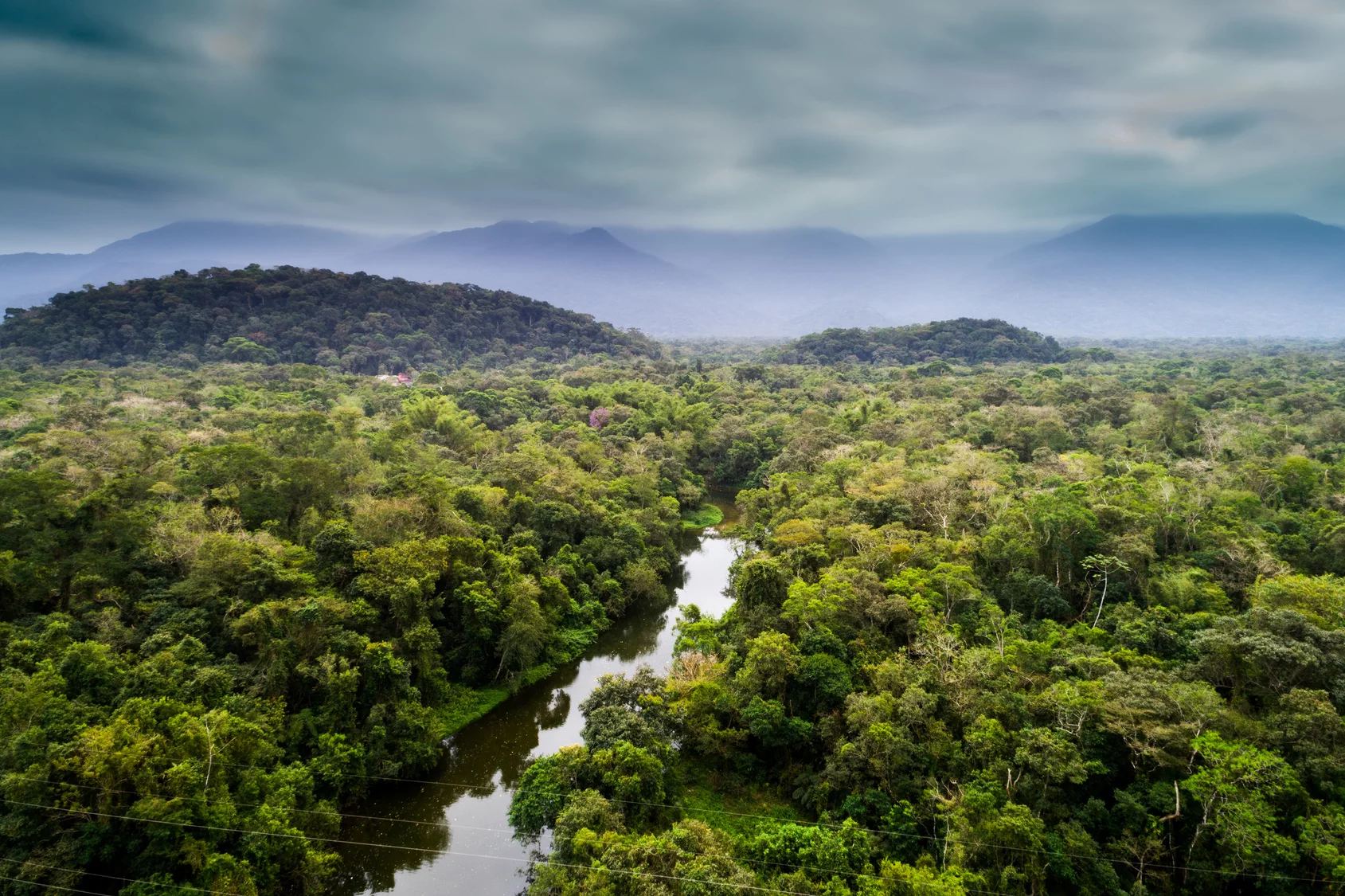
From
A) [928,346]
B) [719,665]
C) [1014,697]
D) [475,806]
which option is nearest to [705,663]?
[719,665]

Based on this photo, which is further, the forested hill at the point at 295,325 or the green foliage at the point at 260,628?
the forested hill at the point at 295,325

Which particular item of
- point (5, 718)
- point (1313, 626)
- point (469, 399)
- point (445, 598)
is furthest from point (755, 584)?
point (469, 399)

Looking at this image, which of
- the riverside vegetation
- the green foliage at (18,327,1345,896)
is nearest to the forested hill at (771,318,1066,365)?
the riverside vegetation

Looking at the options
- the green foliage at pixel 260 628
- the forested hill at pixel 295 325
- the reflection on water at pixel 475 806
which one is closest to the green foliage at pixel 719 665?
the green foliage at pixel 260 628

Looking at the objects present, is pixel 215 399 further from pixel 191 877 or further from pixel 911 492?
pixel 911 492

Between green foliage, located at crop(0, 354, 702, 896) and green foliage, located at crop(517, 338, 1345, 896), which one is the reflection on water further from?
green foliage, located at crop(517, 338, 1345, 896)

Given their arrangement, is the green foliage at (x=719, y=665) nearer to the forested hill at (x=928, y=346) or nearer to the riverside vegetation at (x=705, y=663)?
the riverside vegetation at (x=705, y=663)

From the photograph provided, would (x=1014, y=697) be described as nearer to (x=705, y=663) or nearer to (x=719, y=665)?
(x=719, y=665)
